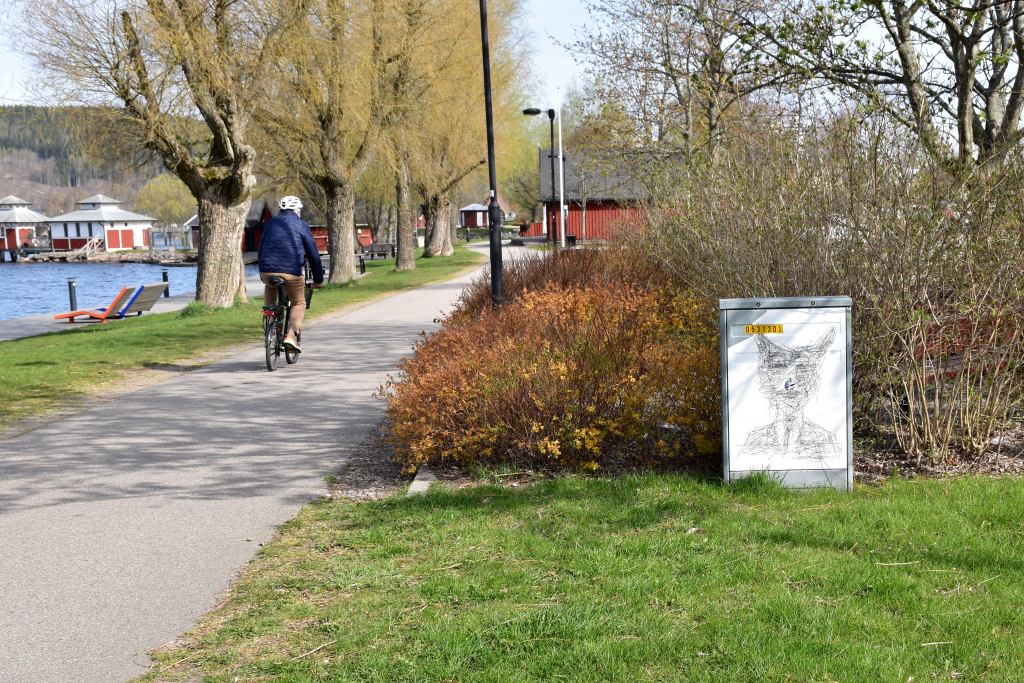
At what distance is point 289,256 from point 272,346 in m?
1.14

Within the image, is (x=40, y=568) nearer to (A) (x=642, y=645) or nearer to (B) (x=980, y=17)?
(A) (x=642, y=645)

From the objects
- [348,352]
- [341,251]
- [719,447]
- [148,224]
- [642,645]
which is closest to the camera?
[642,645]

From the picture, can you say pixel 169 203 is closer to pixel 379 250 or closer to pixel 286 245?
pixel 379 250

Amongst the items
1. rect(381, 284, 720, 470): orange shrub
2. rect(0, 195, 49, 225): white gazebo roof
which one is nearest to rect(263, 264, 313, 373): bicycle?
rect(381, 284, 720, 470): orange shrub

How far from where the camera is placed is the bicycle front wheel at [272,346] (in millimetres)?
11523

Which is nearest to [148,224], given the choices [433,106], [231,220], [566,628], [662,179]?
[433,106]

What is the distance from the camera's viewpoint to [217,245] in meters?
20.4

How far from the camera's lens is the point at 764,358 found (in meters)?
5.70

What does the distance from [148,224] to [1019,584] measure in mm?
153715

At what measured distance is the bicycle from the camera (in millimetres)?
11664

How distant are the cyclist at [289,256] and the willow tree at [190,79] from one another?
7306mm

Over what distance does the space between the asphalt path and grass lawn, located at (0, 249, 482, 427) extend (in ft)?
3.10

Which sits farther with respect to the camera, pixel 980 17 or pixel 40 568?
pixel 980 17

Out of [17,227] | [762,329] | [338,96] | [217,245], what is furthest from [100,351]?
[17,227]
